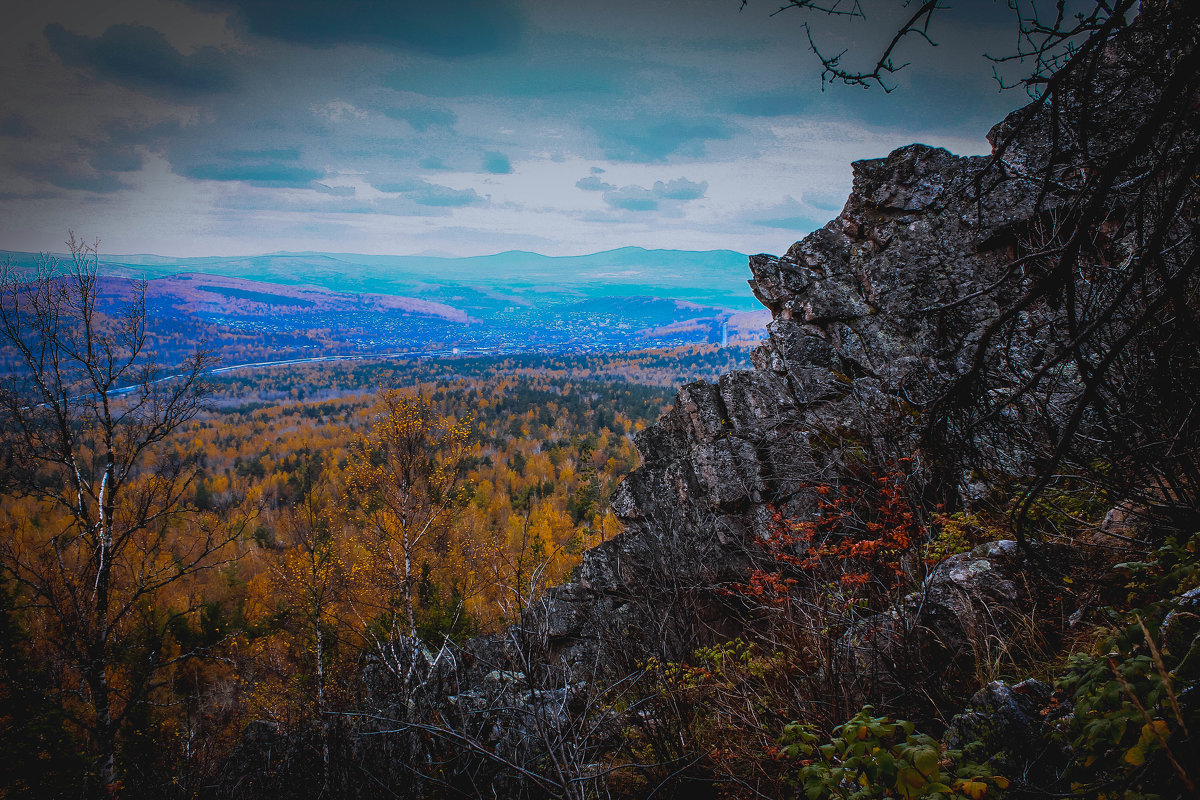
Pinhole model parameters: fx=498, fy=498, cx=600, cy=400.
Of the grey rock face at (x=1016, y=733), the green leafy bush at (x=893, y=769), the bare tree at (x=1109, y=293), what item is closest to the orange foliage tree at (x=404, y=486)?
the grey rock face at (x=1016, y=733)

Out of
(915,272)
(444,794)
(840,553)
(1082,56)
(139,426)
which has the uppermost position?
(915,272)

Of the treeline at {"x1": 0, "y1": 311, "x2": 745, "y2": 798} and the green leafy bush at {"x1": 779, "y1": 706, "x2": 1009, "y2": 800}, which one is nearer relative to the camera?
the green leafy bush at {"x1": 779, "y1": 706, "x2": 1009, "y2": 800}

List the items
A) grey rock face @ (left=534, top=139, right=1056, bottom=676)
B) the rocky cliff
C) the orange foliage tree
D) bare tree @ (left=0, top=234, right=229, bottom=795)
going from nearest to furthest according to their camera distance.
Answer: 1. bare tree @ (left=0, top=234, right=229, bottom=795)
2. the rocky cliff
3. grey rock face @ (left=534, top=139, right=1056, bottom=676)
4. the orange foliage tree

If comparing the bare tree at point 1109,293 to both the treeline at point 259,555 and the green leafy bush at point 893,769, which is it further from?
the treeline at point 259,555

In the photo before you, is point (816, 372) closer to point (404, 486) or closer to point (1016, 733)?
point (1016, 733)

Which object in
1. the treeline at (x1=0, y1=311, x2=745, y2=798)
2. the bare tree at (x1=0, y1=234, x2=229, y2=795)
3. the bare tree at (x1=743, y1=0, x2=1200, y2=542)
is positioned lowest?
the treeline at (x1=0, y1=311, x2=745, y2=798)

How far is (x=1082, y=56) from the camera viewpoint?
194 centimetres

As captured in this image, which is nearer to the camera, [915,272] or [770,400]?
[915,272]

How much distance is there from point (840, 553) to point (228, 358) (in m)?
240

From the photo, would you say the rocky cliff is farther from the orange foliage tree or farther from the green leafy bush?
the green leafy bush

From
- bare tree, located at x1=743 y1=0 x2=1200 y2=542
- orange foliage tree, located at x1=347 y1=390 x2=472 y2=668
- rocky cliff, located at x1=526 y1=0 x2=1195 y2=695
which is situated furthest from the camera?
orange foliage tree, located at x1=347 y1=390 x2=472 y2=668

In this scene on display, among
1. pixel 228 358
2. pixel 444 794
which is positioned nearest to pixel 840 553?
pixel 444 794

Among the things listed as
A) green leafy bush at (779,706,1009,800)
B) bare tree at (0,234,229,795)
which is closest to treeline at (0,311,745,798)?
bare tree at (0,234,229,795)

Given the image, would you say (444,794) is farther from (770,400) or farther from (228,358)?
(228,358)
